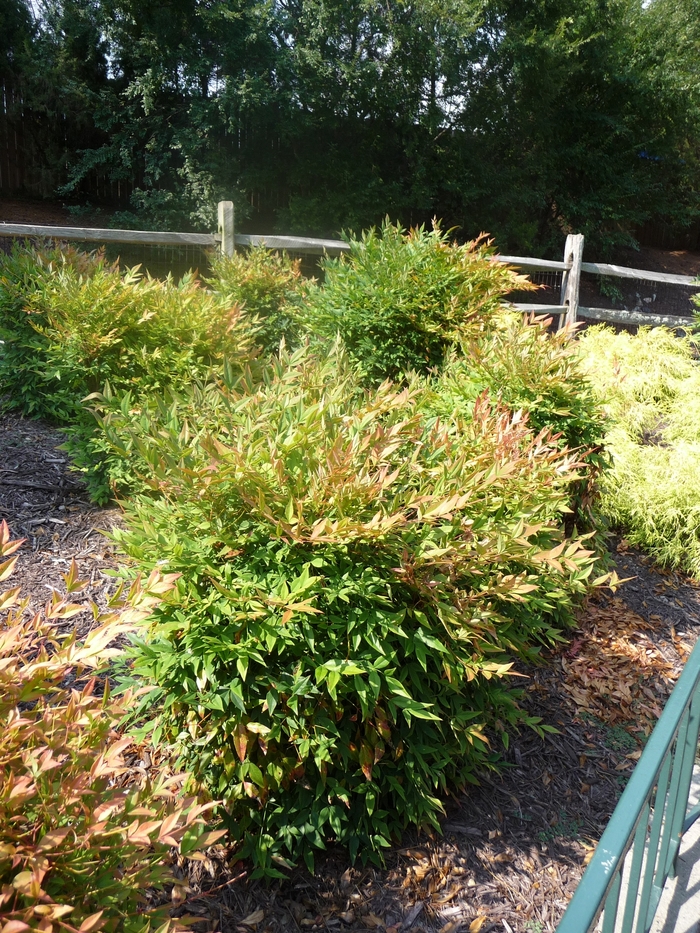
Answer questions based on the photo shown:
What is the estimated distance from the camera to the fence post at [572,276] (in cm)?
998

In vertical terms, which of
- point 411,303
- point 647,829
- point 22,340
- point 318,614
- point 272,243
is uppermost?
point 272,243

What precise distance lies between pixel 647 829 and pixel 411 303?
3.47 m

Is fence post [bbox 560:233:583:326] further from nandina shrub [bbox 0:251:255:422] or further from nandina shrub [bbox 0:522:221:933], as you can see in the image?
nandina shrub [bbox 0:522:221:933]

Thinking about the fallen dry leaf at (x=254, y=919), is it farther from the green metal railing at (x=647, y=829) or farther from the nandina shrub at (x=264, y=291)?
the nandina shrub at (x=264, y=291)

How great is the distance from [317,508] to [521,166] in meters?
18.0

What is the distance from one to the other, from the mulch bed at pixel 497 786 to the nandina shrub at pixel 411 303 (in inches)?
74.5

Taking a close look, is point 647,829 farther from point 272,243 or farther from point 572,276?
point 572,276

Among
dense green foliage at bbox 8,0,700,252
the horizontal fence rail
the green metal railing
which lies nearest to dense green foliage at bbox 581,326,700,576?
the green metal railing

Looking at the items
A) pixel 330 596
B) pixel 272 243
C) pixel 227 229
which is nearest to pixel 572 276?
pixel 272 243

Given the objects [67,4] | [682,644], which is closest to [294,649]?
[682,644]

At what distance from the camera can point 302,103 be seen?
1533 cm

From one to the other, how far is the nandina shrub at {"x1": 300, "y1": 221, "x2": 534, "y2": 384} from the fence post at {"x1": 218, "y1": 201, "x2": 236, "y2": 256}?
2.28 meters

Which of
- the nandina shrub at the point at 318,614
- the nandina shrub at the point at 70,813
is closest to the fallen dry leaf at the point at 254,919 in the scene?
the nandina shrub at the point at 318,614

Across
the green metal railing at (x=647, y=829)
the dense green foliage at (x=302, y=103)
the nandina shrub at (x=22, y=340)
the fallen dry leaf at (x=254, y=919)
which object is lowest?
the fallen dry leaf at (x=254, y=919)
